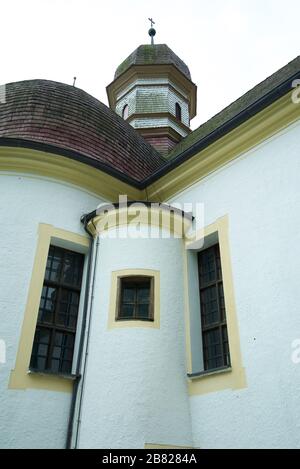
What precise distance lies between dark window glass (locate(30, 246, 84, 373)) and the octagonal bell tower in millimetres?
8830

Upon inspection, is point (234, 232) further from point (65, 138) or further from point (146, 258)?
point (65, 138)

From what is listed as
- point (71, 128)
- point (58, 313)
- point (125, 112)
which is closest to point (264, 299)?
point (58, 313)

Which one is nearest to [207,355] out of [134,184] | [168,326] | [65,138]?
[168,326]

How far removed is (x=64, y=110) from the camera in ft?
30.9

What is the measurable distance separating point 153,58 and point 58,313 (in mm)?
14325

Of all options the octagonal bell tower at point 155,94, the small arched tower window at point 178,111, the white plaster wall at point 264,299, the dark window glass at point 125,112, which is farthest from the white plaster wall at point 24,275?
the small arched tower window at point 178,111

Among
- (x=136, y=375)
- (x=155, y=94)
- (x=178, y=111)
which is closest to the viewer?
(x=136, y=375)

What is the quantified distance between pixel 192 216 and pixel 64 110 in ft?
13.5

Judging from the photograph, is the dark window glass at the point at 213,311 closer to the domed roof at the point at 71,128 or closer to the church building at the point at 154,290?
the church building at the point at 154,290

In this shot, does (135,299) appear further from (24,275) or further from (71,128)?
(71,128)

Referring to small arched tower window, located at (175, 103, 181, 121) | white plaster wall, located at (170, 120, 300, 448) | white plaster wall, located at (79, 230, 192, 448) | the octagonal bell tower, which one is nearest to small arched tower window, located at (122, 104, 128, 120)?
the octagonal bell tower

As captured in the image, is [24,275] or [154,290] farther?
[154,290]

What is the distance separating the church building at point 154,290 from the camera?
220 inches

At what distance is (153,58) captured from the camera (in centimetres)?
1805
